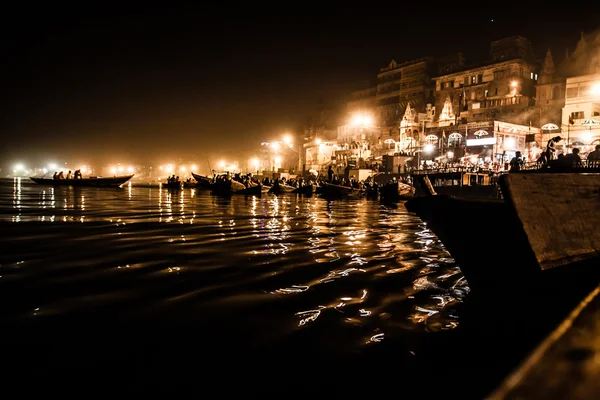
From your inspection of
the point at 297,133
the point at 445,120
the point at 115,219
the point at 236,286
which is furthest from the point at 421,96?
the point at 236,286

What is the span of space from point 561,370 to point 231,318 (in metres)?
3.05

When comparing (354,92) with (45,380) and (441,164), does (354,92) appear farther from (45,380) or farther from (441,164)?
(45,380)

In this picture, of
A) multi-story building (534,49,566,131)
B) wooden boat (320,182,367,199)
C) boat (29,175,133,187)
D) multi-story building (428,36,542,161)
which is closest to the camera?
wooden boat (320,182,367,199)

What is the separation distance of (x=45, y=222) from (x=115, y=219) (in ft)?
6.84

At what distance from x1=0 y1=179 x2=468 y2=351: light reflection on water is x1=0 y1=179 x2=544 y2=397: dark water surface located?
0.02 metres

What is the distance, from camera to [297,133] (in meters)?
115

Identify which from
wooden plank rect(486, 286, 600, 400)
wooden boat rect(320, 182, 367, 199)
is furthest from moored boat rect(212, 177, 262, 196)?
wooden plank rect(486, 286, 600, 400)

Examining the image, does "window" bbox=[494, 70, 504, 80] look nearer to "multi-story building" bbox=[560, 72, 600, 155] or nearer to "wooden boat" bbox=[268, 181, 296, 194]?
"multi-story building" bbox=[560, 72, 600, 155]

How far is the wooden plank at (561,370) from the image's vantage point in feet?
4.74

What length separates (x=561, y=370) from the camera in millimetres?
1666

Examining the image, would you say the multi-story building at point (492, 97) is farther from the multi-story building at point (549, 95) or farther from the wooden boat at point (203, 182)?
the wooden boat at point (203, 182)

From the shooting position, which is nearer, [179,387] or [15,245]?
[179,387]

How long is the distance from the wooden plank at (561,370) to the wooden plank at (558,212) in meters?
1.45

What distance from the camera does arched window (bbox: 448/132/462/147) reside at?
160 ft
